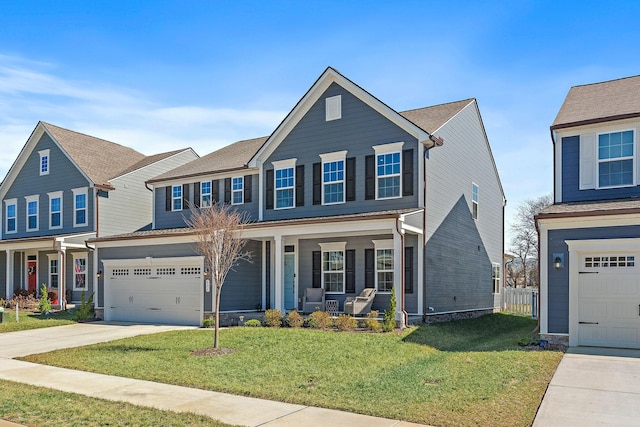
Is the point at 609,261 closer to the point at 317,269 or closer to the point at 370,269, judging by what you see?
the point at 370,269

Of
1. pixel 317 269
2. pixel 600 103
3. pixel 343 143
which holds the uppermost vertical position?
pixel 600 103

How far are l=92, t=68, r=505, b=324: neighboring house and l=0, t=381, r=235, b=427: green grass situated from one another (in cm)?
945

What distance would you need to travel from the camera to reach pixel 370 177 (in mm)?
18781

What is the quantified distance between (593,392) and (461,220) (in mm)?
12874

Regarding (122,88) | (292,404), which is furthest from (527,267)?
(292,404)

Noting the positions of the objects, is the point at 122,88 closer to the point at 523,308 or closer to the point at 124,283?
the point at 124,283

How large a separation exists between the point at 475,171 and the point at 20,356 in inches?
685

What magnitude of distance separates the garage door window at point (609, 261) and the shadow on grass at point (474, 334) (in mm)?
2627

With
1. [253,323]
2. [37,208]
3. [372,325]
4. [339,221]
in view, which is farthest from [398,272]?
[37,208]

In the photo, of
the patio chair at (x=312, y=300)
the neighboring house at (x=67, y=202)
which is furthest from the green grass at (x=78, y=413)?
the neighboring house at (x=67, y=202)

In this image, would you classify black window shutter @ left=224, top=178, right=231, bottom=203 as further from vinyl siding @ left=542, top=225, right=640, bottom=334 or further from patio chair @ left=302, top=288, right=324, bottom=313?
vinyl siding @ left=542, top=225, right=640, bottom=334

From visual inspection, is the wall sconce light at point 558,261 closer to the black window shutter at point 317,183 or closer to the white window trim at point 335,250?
the white window trim at point 335,250

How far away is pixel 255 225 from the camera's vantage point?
62.5 feet

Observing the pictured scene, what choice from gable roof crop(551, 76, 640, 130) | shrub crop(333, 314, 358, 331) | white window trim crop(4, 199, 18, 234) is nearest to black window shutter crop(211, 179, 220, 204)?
shrub crop(333, 314, 358, 331)
